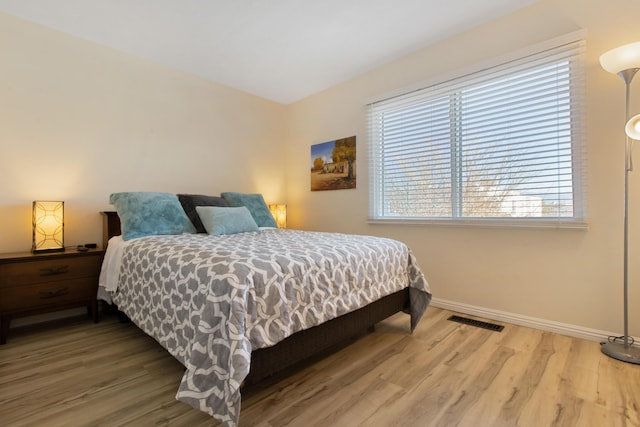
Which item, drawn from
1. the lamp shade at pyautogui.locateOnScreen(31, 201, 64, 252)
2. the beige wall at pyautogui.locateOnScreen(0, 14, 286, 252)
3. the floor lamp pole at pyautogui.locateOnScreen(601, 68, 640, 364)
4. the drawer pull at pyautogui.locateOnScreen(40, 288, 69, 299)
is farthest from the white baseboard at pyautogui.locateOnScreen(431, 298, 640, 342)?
the lamp shade at pyautogui.locateOnScreen(31, 201, 64, 252)

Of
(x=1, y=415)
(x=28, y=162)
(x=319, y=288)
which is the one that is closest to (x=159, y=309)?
(x=1, y=415)

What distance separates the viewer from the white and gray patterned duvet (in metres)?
1.15

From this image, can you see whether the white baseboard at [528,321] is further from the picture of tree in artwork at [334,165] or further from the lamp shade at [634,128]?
the picture of tree in artwork at [334,165]

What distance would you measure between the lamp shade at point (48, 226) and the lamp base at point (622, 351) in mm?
3964

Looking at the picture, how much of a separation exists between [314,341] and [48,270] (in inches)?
83.0

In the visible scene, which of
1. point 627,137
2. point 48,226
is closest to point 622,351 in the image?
point 627,137

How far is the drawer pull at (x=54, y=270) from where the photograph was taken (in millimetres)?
2202

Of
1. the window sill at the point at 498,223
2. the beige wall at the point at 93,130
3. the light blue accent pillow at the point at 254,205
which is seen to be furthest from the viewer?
the light blue accent pillow at the point at 254,205

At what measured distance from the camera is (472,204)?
8.66 ft

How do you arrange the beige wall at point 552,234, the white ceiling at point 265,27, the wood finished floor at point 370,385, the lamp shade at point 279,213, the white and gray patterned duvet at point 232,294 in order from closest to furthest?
the white and gray patterned duvet at point 232,294
the wood finished floor at point 370,385
the beige wall at point 552,234
the white ceiling at point 265,27
the lamp shade at point 279,213

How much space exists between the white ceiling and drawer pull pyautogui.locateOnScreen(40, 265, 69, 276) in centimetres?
199

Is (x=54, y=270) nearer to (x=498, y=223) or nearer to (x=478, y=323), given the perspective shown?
(x=478, y=323)

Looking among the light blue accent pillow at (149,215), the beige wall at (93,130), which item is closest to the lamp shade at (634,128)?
the light blue accent pillow at (149,215)

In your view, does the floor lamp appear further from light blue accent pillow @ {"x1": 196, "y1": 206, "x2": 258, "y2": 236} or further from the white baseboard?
light blue accent pillow @ {"x1": 196, "y1": 206, "x2": 258, "y2": 236}
